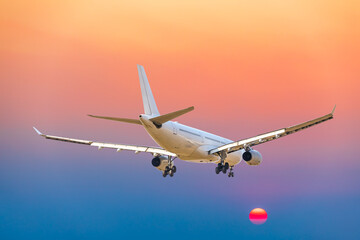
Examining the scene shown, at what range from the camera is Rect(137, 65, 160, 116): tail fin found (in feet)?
164

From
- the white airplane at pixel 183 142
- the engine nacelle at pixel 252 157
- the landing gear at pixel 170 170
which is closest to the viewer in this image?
the white airplane at pixel 183 142

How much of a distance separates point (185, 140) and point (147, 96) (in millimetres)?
5067

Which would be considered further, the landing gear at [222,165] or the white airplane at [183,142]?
the landing gear at [222,165]

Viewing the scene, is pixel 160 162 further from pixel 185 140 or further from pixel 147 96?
pixel 147 96

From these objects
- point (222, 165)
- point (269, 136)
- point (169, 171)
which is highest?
point (269, 136)

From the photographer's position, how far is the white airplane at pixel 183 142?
152 feet

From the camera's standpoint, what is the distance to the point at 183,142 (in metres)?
49.3

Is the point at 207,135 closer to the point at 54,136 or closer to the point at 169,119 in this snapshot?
the point at 169,119

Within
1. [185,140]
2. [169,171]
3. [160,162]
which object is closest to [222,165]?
[185,140]

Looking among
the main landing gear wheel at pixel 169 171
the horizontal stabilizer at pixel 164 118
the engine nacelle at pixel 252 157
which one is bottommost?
the horizontal stabilizer at pixel 164 118

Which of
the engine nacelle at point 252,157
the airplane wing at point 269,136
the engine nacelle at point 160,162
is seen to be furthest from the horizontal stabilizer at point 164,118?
the engine nacelle at point 252,157

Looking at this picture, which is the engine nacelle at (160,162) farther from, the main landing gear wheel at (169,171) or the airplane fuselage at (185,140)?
the airplane fuselage at (185,140)

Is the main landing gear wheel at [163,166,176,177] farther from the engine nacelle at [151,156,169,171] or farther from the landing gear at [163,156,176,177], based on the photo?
the engine nacelle at [151,156,169,171]

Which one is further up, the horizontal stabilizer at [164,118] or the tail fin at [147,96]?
the tail fin at [147,96]
